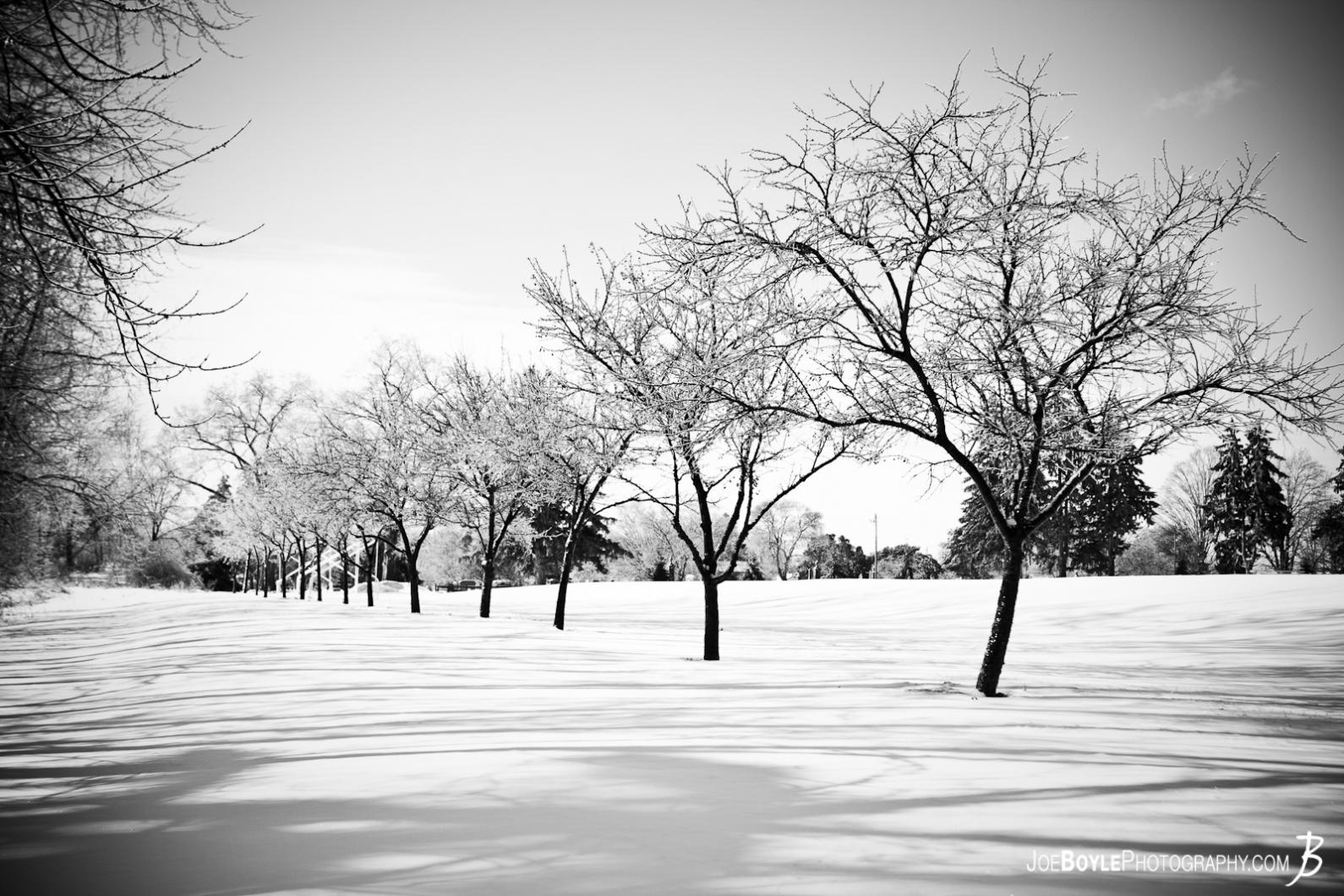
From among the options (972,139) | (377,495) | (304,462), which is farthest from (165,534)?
(972,139)

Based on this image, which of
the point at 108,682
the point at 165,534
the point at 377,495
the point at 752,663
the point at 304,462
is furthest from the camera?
the point at 165,534

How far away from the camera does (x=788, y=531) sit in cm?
7406

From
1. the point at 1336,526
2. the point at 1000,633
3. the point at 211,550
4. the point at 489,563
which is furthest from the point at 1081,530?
the point at 211,550

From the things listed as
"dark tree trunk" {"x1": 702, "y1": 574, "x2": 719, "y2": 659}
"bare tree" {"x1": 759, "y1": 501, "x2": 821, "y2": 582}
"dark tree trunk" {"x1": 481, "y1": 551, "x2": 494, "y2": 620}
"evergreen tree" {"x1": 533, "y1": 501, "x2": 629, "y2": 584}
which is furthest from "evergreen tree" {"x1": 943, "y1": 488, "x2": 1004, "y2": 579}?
"dark tree trunk" {"x1": 702, "y1": 574, "x2": 719, "y2": 659}

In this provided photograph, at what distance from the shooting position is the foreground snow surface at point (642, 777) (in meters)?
2.90

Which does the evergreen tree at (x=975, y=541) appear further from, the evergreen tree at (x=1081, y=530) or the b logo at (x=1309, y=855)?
the b logo at (x=1309, y=855)

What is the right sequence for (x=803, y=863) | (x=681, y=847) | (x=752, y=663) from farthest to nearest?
(x=752, y=663)
(x=681, y=847)
(x=803, y=863)

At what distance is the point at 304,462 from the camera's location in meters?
25.3

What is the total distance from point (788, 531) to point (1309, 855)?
7195 centimetres

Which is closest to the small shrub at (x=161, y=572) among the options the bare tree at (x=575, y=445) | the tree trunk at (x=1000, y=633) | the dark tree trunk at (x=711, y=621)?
the bare tree at (x=575, y=445)

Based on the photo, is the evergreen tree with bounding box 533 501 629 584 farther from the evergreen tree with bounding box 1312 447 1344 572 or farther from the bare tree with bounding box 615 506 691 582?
the evergreen tree with bounding box 1312 447 1344 572

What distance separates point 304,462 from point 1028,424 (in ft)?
81.4

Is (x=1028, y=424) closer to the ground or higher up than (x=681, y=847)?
higher up

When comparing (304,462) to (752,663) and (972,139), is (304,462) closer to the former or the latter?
(752,663)
